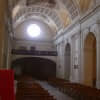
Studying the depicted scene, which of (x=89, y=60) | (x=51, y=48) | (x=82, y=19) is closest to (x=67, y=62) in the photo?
(x=51, y=48)

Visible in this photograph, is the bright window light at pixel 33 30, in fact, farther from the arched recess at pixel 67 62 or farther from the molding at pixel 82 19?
the arched recess at pixel 67 62

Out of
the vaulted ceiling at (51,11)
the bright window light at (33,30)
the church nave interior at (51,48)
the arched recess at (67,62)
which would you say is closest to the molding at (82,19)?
the church nave interior at (51,48)

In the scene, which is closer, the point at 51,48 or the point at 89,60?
the point at 89,60

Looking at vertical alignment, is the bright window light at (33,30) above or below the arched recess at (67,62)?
above

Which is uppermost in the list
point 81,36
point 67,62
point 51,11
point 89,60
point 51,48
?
point 51,11

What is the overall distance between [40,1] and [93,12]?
1015cm

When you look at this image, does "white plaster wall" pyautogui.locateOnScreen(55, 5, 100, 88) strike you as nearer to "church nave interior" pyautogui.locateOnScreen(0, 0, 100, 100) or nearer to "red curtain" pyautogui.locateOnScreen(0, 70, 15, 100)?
"church nave interior" pyautogui.locateOnScreen(0, 0, 100, 100)

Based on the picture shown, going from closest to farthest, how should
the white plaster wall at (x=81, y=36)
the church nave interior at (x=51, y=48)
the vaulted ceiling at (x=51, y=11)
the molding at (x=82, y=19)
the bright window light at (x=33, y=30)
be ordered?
the church nave interior at (x=51, y=48) → the white plaster wall at (x=81, y=36) → the molding at (x=82, y=19) → the vaulted ceiling at (x=51, y=11) → the bright window light at (x=33, y=30)

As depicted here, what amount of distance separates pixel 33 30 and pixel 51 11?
6.97m

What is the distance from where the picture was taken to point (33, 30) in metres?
34.2

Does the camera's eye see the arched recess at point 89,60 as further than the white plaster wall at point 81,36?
Yes

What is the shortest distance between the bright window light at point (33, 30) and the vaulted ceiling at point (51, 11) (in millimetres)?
1068

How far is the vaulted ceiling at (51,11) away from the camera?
20.5 m

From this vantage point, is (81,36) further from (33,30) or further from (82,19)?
(33,30)
